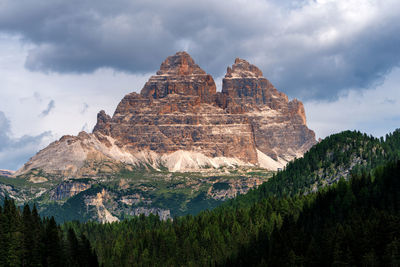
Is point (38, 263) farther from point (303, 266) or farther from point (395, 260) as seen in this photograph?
point (395, 260)

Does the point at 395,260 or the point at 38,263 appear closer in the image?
the point at 395,260

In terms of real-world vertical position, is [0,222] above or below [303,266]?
above

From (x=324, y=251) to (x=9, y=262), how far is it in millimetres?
79825

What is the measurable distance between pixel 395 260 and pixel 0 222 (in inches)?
3903

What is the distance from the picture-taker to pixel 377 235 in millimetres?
197875

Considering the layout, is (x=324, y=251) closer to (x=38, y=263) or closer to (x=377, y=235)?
(x=377, y=235)

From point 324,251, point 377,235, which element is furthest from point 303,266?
point 377,235

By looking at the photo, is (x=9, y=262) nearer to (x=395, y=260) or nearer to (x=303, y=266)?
(x=303, y=266)

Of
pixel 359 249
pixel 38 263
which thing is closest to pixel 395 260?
pixel 359 249

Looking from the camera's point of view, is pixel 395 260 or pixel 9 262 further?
pixel 9 262

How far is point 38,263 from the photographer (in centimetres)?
19675

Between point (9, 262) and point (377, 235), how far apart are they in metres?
93.7

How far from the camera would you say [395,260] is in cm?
17938

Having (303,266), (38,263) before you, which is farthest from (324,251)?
(38,263)
